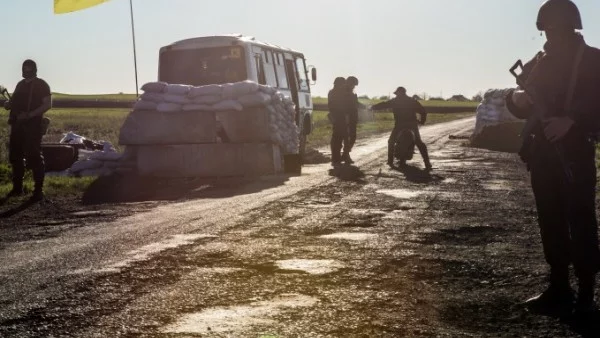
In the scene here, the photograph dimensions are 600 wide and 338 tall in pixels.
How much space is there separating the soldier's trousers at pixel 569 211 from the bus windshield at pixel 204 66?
1237 centimetres

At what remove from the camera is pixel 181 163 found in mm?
15688

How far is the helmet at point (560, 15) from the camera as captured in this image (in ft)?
17.4

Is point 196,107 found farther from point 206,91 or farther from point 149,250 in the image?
point 149,250

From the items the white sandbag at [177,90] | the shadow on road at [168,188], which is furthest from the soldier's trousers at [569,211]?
the white sandbag at [177,90]

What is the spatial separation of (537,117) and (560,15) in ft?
2.01

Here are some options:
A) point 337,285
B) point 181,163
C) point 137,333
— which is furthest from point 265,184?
point 137,333

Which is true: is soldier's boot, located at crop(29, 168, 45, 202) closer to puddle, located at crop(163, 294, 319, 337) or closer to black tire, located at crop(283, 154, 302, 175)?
black tire, located at crop(283, 154, 302, 175)

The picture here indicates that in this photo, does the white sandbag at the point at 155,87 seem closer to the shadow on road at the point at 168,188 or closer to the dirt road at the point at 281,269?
the shadow on road at the point at 168,188

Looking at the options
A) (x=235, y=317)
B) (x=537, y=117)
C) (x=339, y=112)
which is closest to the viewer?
(x=235, y=317)

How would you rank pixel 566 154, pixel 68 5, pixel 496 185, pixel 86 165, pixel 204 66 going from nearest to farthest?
pixel 566 154, pixel 68 5, pixel 496 185, pixel 86 165, pixel 204 66

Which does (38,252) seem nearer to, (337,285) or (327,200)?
(337,285)

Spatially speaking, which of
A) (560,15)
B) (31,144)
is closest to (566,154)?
(560,15)

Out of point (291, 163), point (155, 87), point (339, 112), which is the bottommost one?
point (291, 163)

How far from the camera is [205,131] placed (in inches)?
615
